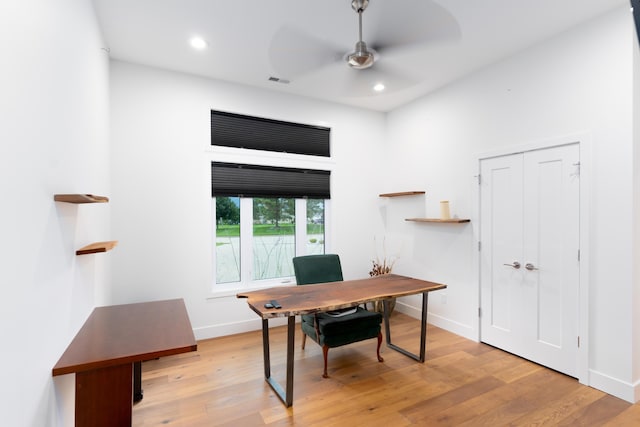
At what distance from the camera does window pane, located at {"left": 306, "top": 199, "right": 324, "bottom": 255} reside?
4.57m

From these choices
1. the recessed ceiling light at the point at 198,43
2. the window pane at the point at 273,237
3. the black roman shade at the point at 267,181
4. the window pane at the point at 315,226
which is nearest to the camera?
the recessed ceiling light at the point at 198,43

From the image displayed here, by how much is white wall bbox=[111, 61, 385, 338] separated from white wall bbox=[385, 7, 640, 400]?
2235 millimetres

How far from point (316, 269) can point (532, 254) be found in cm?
221

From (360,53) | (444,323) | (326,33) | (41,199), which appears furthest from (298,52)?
(444,323)

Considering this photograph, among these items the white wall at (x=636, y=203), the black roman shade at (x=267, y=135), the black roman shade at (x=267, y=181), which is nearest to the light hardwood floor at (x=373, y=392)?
the white wall at (x=636, y=203)

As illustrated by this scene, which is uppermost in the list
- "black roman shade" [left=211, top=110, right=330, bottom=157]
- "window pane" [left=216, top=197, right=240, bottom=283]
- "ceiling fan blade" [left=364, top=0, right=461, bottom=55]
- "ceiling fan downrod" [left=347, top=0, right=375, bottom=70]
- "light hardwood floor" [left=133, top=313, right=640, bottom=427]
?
"ceiling fan blade" [left=364, top=0, right=461, bottom=55]

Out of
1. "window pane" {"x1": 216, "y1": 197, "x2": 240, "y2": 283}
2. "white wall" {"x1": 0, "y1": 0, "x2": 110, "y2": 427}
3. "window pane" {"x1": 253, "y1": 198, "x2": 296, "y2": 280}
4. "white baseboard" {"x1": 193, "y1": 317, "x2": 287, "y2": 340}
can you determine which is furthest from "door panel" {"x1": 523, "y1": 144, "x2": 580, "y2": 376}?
"white wall" {"x1": 0, "y1": 0, "x2": 110, "y2": 427}

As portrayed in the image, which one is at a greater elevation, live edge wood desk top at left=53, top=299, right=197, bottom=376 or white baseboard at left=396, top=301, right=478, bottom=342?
live edge wood desk top at left=53, top=299, right=197, bottom=376

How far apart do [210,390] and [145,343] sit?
1.22 meters

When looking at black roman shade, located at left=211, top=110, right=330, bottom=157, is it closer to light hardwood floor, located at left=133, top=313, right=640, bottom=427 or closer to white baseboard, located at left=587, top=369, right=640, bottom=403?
light hardwood floor, located at left=133, top=313, right=640, bottom=427

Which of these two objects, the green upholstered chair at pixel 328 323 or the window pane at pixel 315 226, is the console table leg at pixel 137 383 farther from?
the window pane at pixel 315 226

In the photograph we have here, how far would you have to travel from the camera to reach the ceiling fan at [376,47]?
8.05 ft

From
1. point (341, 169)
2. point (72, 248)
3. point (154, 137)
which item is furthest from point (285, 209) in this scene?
point (72, 248)

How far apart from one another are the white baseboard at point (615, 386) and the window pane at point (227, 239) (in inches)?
146
